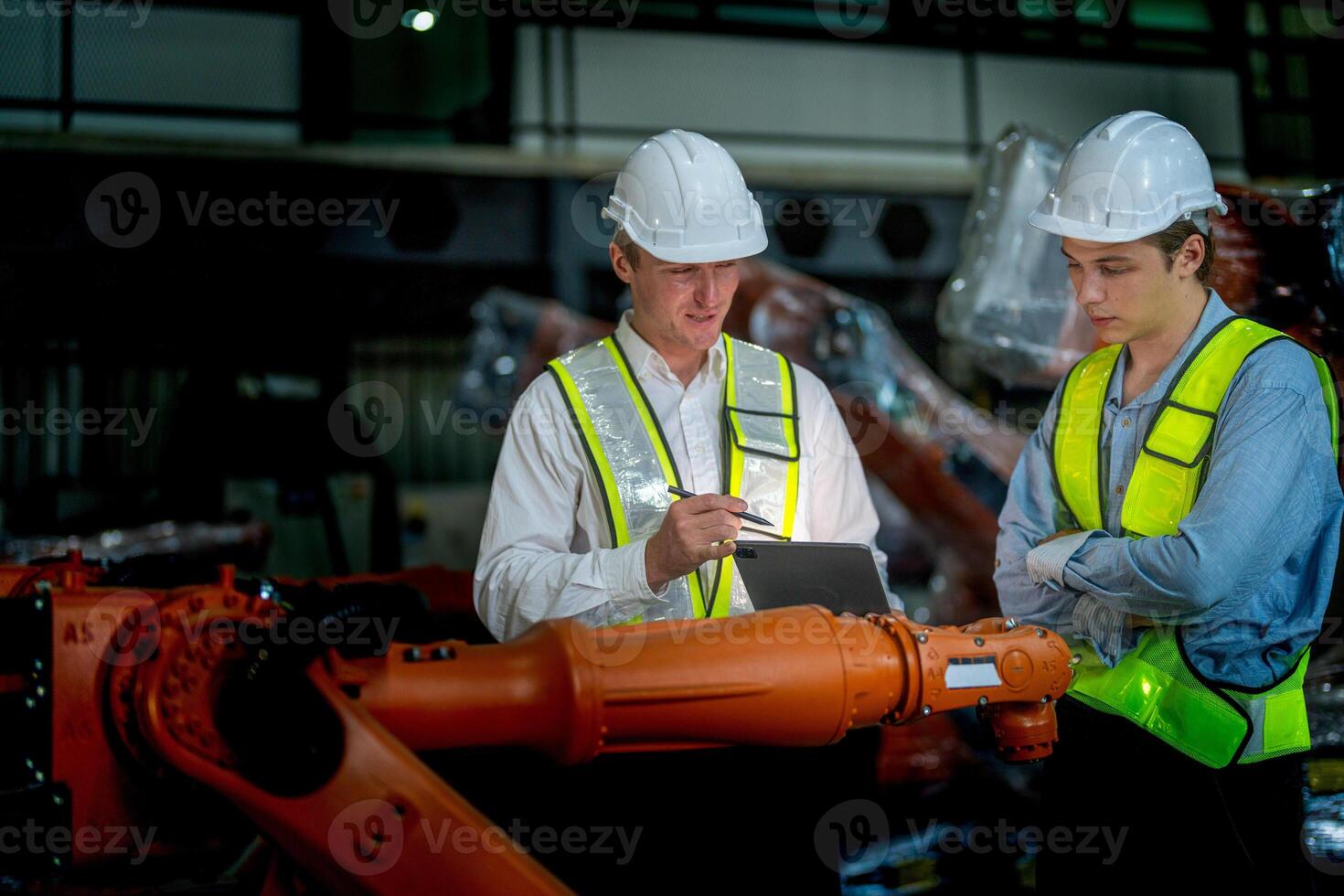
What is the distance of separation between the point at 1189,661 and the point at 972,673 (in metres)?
0.42

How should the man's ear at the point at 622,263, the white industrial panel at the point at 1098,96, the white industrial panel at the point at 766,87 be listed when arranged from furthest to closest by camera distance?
the white industrial panel at the point at 1098,96 < the white industrial panel at the point at 766,87 < the man's ear at the point at 622,263

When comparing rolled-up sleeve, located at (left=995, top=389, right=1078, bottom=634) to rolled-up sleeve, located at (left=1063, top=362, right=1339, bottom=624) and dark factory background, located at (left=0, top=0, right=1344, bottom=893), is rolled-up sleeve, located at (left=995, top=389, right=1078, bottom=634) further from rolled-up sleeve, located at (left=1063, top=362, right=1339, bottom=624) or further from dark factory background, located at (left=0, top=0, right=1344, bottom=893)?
dark factory background, located at (left=0, top=0, right=1344, bottom=893)

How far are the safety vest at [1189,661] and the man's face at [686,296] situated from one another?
2.79 feet

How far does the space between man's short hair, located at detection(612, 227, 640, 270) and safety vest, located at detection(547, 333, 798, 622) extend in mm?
178

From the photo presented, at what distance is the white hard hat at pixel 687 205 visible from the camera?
2.30 m

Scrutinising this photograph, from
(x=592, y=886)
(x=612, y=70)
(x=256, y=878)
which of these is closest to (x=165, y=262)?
(x=612, y=70)

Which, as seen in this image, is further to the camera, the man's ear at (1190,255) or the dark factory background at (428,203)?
the dark factory background at (428,203)

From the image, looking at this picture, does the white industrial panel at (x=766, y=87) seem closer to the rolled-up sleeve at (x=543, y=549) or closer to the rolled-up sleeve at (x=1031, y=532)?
the rolled-up sleeve at (x=543, y=549)

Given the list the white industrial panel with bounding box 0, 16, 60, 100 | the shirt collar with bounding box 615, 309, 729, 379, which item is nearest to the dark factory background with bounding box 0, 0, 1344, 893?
the white industrial panel with bounding box 0, 16, 60, 100

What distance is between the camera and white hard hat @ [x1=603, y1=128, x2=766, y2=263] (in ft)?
7.55

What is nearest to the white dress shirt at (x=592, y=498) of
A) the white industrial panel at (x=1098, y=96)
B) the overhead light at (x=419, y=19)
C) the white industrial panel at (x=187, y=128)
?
the white industrial panel at (x=187, y=128)

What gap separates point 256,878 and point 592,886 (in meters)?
0.99

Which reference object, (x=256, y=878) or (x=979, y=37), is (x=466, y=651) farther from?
(x=979, y=37)

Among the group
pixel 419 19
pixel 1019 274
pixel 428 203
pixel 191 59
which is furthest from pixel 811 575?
pixel 419 19
